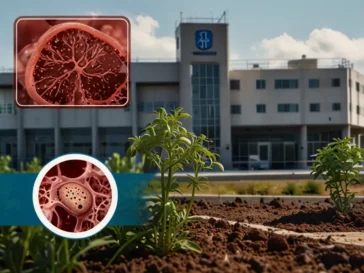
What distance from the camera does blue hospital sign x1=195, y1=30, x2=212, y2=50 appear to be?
138 feet

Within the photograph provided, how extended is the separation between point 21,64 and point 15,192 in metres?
0.91

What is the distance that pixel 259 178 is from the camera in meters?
17.2

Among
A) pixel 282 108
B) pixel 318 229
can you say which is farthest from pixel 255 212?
pixel 282 108

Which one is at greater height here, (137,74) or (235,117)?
(137,74)

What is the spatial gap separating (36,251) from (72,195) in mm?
392

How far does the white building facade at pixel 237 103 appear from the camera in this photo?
4209cm

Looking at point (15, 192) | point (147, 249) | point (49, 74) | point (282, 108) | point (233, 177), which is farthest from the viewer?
point (282, 108)

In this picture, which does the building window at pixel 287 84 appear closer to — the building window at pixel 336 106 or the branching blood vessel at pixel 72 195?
the building window at pixel 336 106

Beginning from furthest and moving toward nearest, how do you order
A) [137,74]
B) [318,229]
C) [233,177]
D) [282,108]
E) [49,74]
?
[282,108] < [137,74] < [233,177] < [318,229] < [49,74]

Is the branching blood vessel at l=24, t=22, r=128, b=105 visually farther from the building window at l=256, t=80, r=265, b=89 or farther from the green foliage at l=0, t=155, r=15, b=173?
the building window at l=256, t=80, r=265, b=89

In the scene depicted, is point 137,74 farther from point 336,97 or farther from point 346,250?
point 346,250

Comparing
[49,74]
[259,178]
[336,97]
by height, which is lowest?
[259,178]

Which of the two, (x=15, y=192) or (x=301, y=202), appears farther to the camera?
(x=301, y=202)

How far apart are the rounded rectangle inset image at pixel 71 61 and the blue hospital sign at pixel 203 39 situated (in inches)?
1545
